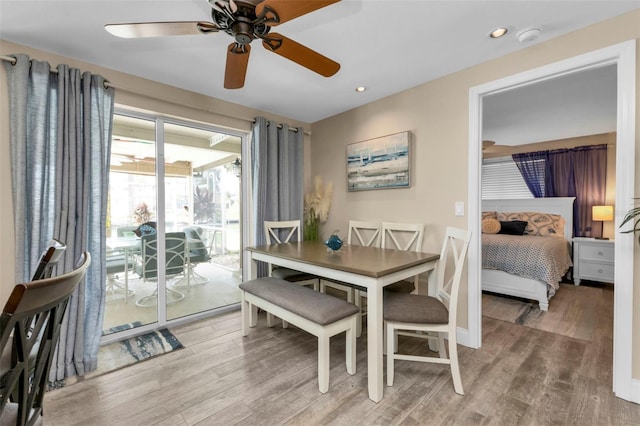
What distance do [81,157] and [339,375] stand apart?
2.54 m

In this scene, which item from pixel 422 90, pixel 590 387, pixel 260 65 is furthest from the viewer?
pixel 422 90

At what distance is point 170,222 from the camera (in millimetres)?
2877

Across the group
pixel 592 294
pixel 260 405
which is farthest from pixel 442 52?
pixel 592 294

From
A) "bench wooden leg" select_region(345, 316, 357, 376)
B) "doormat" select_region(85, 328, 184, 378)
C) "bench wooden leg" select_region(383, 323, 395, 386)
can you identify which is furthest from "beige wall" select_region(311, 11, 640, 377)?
"doormat" select_region(85, 328, 184, 378)

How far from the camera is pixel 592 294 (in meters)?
3.71

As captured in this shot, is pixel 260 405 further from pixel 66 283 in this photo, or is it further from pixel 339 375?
pixel 66 283

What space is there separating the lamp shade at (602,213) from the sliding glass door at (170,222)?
5.20 meters

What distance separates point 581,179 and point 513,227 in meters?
1.40

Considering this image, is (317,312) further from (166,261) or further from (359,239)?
(166,261)

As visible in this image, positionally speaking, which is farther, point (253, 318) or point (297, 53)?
point (253, 318)

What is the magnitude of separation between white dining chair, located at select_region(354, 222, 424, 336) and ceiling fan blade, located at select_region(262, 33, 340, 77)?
1615 millimetres

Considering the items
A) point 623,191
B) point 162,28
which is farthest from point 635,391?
point 162,28

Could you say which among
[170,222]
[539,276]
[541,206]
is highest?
[541,206]

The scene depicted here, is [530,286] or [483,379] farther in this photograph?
[530,286]
